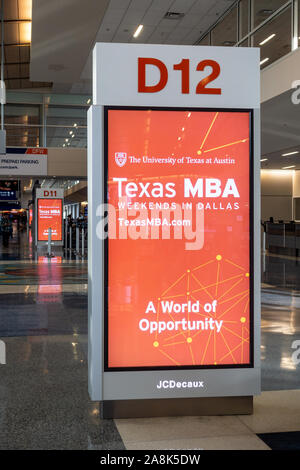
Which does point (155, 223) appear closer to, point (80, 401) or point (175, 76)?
point (175, 76)

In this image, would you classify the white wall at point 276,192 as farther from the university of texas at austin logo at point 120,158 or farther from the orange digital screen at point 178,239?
the university of texas at austin logo at point 120,158

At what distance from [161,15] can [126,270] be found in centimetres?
1246

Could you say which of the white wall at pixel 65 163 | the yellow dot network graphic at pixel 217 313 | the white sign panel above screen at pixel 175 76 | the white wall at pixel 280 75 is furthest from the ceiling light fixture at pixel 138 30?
the yellow dot network graphic at pixel 217 313

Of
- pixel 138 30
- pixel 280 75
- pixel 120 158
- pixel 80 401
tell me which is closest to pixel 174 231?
pixel 120 158

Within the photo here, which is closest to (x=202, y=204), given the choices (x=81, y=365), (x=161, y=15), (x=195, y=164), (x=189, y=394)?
(x=195, y=164)

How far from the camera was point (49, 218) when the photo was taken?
23328 millimetres

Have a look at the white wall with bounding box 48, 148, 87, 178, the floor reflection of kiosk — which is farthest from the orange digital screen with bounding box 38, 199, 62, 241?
the white wall with bounding box 48, 148, 87, 178

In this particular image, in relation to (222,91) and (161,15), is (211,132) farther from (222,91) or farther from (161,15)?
(161,15)

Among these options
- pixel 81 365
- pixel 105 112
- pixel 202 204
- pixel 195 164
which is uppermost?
pixel 105 112

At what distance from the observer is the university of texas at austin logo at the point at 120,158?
12.8 feet

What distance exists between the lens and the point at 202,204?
3.99 m

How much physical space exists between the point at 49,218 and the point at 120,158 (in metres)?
19.8

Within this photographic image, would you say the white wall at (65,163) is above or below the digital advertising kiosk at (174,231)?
above

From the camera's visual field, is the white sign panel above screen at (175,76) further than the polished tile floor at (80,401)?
Yes
